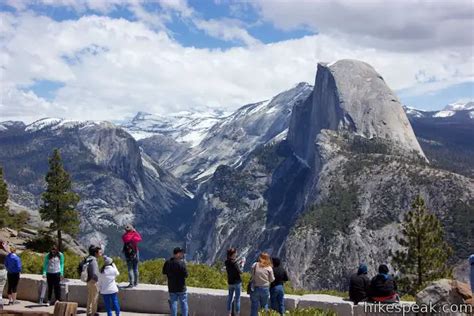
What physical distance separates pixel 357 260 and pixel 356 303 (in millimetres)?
150612

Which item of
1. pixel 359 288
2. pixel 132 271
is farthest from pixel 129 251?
pixel 359 288

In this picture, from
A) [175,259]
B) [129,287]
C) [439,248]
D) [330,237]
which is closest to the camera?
[175,259]

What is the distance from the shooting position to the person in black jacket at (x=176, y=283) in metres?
15.4

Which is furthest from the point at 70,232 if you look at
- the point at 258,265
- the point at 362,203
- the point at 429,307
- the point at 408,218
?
the point at 362,203

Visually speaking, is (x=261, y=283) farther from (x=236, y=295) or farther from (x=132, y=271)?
(x=132, y=271)

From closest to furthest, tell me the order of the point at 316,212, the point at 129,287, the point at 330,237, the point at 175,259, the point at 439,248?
the point at 175,259 → the point at 129,287 → the point at 439,248 → the point at 330,237 → the point at 316,212

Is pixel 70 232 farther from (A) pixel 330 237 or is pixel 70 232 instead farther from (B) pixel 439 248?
(A) pixel 330 237

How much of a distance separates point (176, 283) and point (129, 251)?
2738 mm

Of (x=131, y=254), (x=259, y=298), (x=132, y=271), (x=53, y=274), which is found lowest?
(x=259, y=298)

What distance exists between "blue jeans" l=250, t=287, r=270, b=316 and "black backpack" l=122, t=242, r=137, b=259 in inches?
159

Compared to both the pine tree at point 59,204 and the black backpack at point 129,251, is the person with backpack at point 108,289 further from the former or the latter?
the pine tree at point 59,204

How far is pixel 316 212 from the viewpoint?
188500 mm

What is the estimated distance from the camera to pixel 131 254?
1736cm

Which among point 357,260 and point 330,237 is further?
point 330,237
